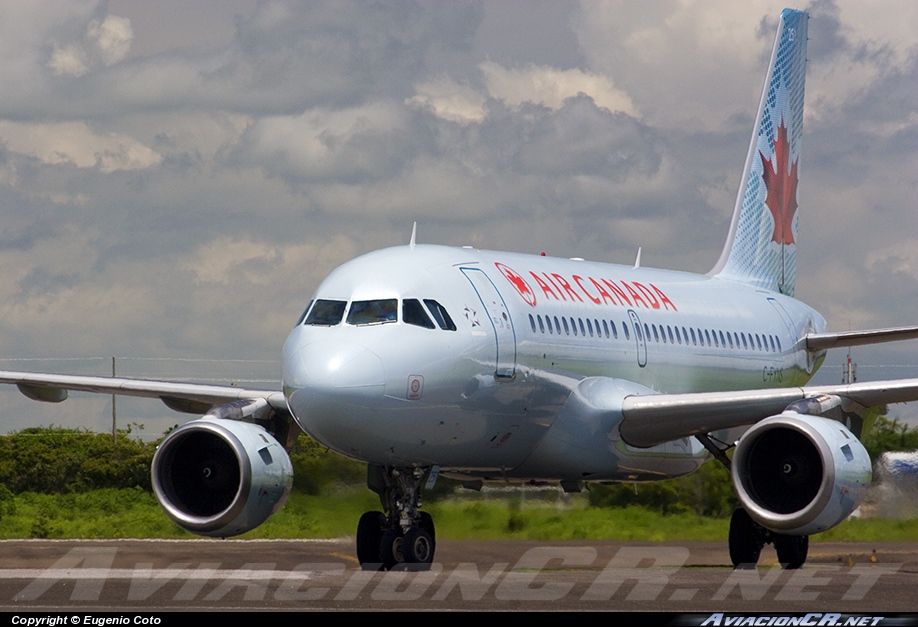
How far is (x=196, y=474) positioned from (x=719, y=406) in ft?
23.3

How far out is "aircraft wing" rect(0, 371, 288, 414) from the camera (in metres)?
23.0

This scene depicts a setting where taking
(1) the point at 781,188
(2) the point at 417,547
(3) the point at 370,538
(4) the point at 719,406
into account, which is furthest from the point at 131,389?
(1) the point at 781,188

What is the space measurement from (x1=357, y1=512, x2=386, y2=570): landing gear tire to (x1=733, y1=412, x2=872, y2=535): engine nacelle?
16.1ft

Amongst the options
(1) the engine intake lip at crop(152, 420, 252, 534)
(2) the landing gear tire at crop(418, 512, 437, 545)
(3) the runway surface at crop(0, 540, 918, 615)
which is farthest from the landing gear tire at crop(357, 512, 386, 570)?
(1) the engine intake lip at crop(152, 420, 252, 534)

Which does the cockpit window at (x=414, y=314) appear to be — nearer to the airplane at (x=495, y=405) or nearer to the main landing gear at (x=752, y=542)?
the airplane at (x=495, y=405)

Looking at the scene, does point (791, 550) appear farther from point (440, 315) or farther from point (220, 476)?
point (220, 476)

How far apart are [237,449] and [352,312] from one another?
2.55m

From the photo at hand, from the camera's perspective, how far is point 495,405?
20.1 m

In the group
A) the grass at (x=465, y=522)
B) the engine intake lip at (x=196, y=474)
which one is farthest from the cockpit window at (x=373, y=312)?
the grass at (x=465, y=522)

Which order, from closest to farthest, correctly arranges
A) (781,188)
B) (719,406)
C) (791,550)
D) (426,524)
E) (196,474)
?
(426,524) → (196,474) → (719,406) → (791,550) → (781,188)

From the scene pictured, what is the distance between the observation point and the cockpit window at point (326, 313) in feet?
62.5

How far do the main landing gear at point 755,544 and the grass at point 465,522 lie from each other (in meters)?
4.65
